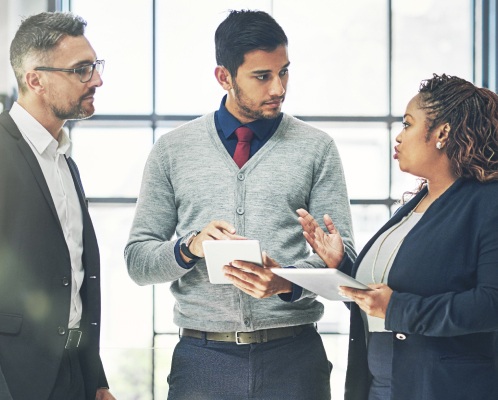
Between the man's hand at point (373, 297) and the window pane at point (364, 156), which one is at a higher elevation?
the window pane at point (364, 156)

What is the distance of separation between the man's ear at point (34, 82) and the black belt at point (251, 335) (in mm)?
819

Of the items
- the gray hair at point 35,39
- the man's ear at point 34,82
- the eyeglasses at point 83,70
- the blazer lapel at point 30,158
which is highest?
the gray hair at point 35,39

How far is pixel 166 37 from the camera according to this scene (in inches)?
141

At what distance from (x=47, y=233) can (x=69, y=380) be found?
1.30ft

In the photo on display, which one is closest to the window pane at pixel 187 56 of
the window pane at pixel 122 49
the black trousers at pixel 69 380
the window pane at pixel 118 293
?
the window pane at pixel 122 49

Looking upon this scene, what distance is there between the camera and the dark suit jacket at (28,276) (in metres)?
1.97

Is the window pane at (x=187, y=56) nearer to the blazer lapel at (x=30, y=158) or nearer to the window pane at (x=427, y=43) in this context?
the window pane at (x=427, y=43)

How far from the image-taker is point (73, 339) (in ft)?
7.01

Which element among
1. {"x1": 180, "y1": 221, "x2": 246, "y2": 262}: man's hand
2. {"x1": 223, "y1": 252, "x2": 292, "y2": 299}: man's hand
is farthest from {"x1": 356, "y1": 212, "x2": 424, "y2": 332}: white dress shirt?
{"x1": 180, "y1": 221, "x2": 246, "y2": 262}: man's hand

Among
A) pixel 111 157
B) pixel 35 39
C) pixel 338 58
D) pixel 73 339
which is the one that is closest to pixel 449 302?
pixel 73 339

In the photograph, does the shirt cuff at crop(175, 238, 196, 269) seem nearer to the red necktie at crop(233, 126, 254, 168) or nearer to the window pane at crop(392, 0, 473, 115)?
the red necktie at crop(233, 126, 254, 168)

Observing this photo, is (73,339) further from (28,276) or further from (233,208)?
(233,208)

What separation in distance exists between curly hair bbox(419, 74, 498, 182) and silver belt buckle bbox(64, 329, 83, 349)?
3.54 feet

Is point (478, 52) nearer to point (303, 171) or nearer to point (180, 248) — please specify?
point (303, 171)
